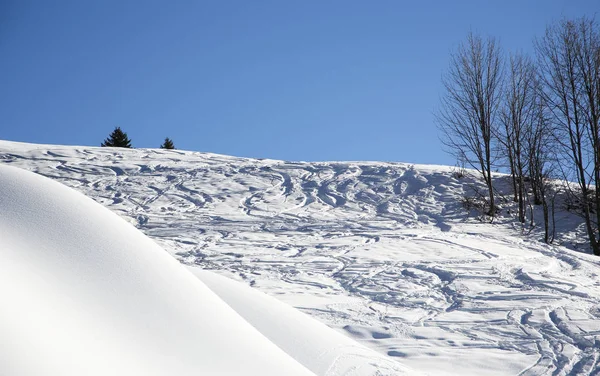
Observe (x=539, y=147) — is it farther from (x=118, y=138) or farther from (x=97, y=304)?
(x=118, y=138)

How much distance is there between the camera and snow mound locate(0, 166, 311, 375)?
1.57 metres

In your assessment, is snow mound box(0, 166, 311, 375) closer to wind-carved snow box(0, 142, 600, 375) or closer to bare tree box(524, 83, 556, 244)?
wind-carved snow box(0, 142, 600, 375)

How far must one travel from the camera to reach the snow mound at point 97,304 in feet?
5.15

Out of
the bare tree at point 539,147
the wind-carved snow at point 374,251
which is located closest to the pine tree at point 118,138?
the wind-carved snow at point 374,251

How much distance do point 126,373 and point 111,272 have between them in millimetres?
525

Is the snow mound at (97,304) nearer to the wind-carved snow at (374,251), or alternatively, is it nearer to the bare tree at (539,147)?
the wind-carved snow at (374,251)

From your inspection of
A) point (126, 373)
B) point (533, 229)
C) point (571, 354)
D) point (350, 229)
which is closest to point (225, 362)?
point (126, 373)

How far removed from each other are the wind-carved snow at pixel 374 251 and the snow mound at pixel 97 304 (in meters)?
2.00

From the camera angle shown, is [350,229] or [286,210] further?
[286,210]

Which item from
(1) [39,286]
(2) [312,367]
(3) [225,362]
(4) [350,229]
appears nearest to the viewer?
(1) [39,286]

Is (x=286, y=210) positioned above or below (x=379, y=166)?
below

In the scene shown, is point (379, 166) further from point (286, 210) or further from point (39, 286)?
point (39, 286)

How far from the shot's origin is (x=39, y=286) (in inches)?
70.8

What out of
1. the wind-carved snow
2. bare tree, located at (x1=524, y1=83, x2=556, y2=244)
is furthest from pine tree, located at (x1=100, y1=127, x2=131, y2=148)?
bare tree, located at (x1=524, y1=83, x2=556, y2=244)
